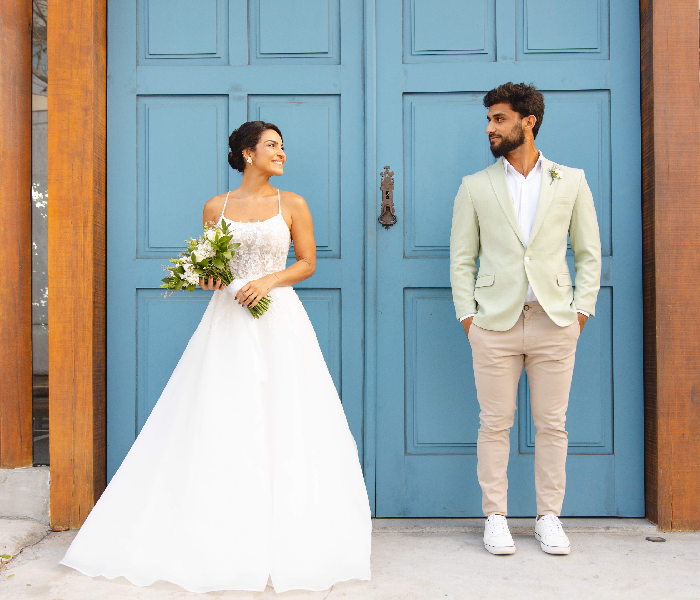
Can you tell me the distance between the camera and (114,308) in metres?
3.35

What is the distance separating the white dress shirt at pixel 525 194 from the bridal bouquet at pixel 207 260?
117 cm

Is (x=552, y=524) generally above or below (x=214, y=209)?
below

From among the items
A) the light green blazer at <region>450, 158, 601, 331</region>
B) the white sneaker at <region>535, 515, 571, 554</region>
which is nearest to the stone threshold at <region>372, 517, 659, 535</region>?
the white sneaker at <region>535, 515, 571, 554</region>

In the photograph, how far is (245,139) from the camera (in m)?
2.91

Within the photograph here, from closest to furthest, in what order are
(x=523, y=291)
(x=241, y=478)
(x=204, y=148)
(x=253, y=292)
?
(x=241, y=478) < (x=253, y=292) < (x=523, y=291) < (x=204, y=148)

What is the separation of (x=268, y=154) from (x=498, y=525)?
2.11m

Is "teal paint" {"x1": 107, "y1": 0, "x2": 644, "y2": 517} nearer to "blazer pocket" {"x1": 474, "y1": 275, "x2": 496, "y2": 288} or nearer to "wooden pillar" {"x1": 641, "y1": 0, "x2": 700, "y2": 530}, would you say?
"wooden pillar" {"x1": 641, "y1": 0, "x2": 700, "y2": 530}

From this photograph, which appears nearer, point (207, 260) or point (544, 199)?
point (207, 260)

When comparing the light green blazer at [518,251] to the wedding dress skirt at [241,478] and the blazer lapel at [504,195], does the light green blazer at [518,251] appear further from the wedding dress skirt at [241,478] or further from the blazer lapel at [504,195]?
the wedding dress skirt at [241,478]

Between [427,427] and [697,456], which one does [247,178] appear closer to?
[427,427]

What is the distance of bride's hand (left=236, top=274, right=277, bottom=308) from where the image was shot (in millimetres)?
2668

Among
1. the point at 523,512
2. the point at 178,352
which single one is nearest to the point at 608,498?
the point at 523,512

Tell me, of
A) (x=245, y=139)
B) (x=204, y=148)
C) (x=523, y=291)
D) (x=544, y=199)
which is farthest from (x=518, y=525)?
(x=204, y=148)

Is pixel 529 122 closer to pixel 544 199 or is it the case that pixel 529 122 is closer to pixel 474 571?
pixel 544 199
